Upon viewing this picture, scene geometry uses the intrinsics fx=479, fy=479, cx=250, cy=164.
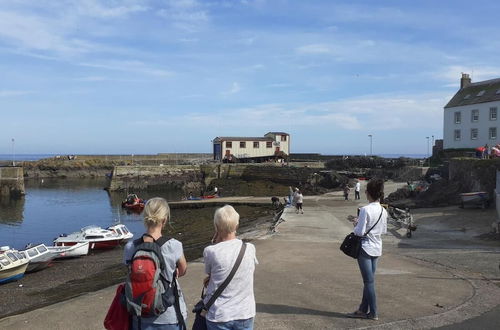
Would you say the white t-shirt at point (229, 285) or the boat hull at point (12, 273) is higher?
the white t-shirt at point (229, 285)

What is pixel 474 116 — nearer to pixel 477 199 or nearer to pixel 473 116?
pixel 473 116

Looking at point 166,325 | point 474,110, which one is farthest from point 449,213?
point 474,110

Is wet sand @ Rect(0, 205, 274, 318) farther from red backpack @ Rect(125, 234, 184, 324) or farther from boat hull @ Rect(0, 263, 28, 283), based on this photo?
red backpack @ Rect(125, 234, 184, 324)

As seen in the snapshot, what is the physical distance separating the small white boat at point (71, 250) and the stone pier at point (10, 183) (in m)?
38.1

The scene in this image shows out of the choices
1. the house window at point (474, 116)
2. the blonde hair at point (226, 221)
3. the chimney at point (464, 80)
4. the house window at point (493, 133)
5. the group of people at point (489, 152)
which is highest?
the chimney at point (464, 80)

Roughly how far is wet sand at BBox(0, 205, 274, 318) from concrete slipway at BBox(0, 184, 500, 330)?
12.1ft

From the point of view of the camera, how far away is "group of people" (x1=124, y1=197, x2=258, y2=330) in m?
4.07

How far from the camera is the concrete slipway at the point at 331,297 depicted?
22.7 feet

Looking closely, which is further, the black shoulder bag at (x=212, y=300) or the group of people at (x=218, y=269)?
the black shoulder bag at (x=212, y=300)

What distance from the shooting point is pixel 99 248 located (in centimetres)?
2559

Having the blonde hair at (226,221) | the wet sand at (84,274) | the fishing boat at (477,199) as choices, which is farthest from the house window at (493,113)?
the blonde hair at (226,221)

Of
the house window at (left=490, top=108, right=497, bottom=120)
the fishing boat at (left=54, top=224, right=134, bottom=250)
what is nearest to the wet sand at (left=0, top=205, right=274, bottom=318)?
the fishing boat at (left=54, top=224, right=134, bottom=250)

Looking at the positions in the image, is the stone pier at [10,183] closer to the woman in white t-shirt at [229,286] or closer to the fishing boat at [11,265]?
the fishing boat at [11,265]

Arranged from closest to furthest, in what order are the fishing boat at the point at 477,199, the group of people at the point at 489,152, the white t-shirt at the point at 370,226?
the white t-shirt at the point at 370,226 < the fishing boat at the point at 477,199 < the group of people at the point at 489,152
